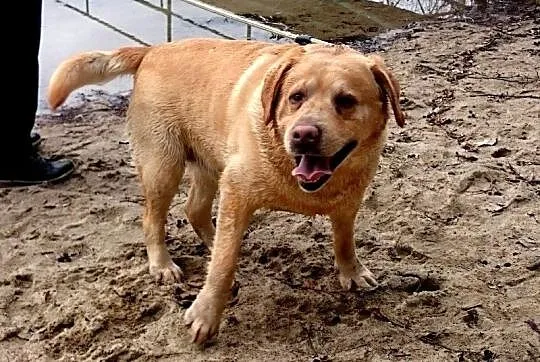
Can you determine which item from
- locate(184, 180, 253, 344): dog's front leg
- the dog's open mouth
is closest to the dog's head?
the dog's open mouth

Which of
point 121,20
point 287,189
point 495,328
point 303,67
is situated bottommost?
point 121,20

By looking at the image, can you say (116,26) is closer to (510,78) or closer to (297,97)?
(510,78)

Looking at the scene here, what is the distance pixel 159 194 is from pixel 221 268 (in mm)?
596

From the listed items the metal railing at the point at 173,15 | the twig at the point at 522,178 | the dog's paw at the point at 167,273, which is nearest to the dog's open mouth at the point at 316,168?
the dog's paw at the point at 167,273

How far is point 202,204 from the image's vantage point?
402 cm

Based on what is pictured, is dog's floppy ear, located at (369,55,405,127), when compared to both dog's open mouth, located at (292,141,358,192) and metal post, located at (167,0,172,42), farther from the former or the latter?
metal post, located at (167,0,172,42)

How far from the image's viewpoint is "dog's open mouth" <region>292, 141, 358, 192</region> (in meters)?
2.99

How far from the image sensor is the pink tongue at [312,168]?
299 cm

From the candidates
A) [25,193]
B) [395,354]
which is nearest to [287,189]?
[395,354]

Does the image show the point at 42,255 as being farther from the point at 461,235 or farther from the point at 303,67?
the point at 461,235

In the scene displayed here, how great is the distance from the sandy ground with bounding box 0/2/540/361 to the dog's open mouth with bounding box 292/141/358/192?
0.69 meters

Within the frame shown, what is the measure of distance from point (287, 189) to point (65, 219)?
1.56 m

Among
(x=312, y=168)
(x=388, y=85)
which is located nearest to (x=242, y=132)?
(x=312, y=168)

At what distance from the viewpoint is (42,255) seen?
155 inches
